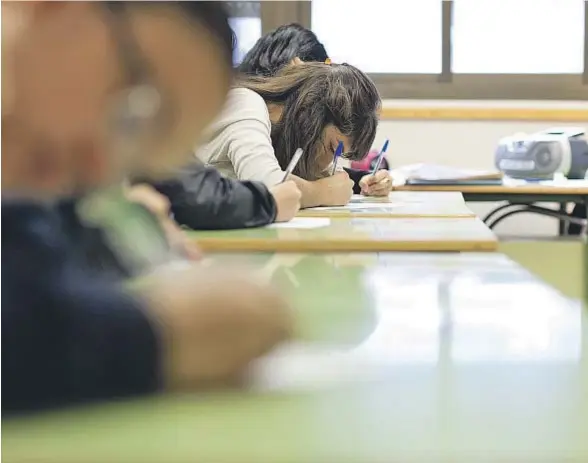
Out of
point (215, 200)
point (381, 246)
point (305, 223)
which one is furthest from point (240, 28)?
point (305, 223)

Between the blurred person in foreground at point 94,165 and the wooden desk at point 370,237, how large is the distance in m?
0.29

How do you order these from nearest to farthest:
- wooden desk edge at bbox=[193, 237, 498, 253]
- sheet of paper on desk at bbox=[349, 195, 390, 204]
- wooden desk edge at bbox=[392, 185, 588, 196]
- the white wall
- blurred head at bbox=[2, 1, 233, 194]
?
1. blurred head at bbox=[2, 1, 233, 194]
2. wooden desk edge at bbox=[193, 237, 498, 253]
3. sheet of paper on desk at bbox=[349, 195, 390, 204]
4. wooden desk edge at bbox=[392, 185, 588, 196]
5. the white wall

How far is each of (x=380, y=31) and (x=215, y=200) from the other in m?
1.02

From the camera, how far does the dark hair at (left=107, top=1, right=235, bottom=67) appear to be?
189 mm

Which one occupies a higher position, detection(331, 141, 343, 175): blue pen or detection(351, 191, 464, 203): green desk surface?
detection(331, 141, 343, 175): blue pen

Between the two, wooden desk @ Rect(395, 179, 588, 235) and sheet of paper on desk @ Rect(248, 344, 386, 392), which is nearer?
sheet of paper on desk @ Rect(248, 344, 386, 392)

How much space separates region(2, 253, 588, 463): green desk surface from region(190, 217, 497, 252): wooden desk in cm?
22

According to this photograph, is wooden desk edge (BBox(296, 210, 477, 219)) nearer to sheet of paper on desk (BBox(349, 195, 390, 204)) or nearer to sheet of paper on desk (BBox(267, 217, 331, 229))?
sheet of paper on desk (BBox(267, 217, 331, 229))

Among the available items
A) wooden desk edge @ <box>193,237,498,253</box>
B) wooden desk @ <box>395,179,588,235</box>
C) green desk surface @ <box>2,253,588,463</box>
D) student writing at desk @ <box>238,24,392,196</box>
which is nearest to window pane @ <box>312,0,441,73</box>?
student writing at desk @ <box>238,24,392,196</box>

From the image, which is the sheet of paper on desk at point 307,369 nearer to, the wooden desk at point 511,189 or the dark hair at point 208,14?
the dark hair at point 208,14

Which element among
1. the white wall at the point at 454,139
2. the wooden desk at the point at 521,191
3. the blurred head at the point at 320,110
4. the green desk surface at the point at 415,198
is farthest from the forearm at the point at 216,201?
the white wall at the point at 454,139

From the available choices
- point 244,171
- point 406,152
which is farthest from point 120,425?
point 406,152

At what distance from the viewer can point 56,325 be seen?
198 millimetres

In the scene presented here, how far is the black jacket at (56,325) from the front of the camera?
0.20m
